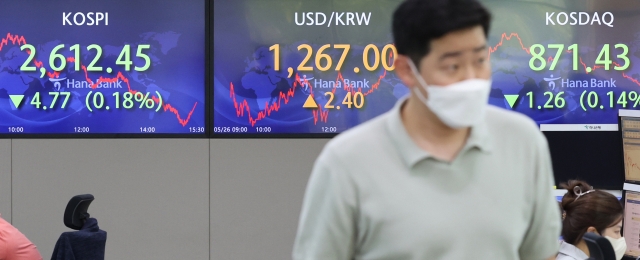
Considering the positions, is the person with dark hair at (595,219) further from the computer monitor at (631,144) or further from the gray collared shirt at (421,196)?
the gray collared shirt at (421,196)

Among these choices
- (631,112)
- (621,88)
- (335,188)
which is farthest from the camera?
(621,88)

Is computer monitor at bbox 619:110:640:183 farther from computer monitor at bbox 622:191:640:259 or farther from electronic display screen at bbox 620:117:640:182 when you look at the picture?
computer monitor at bbox 622:191:640:259

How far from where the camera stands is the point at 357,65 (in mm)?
4477

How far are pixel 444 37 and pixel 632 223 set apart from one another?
294cm

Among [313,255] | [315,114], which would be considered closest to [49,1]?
[315,114]

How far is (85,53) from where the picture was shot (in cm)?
449

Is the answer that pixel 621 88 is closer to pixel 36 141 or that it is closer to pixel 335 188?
pixel 36 141

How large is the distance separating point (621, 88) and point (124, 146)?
2.94m

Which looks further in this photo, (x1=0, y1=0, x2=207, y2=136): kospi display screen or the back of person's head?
(x1=0, y1=0, x2=207, y2=136): kospi display screen

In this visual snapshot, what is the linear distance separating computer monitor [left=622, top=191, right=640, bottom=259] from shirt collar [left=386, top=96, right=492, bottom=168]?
273 cm

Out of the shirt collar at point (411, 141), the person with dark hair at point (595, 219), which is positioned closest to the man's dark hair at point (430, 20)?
the shirt collar at point (411, 141)

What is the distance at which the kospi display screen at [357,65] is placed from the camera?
448 cm

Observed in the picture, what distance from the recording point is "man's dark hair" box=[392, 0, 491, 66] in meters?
1.13

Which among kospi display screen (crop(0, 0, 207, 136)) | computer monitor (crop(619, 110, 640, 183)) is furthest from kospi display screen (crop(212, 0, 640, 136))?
computer monitor (crop(619, 110, 640, 183))
